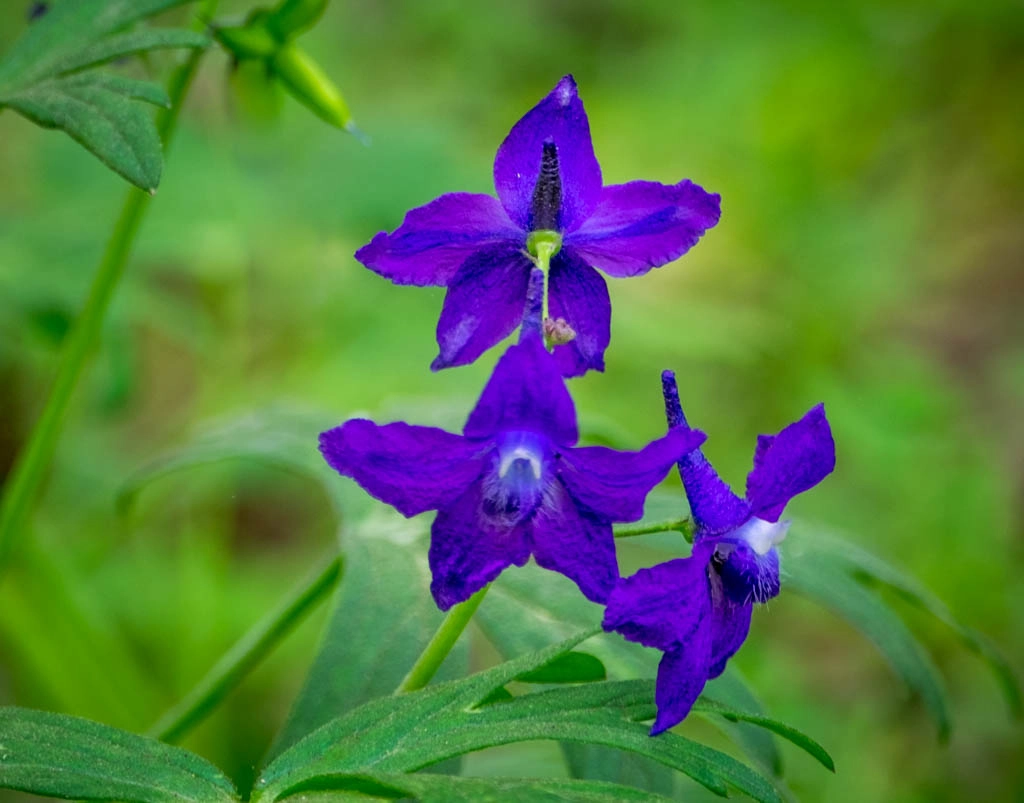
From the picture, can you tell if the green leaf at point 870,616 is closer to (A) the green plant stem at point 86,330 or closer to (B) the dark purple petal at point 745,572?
(B) the dark purple petal at point 745,572

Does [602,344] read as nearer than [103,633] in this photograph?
Yes

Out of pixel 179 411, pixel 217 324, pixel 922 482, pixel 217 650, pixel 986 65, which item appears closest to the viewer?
pixel 217 650

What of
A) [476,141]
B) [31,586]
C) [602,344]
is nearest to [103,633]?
[31,586]

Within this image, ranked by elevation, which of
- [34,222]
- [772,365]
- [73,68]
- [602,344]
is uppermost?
[772,365]

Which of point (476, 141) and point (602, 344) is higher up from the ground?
point (476, 141)

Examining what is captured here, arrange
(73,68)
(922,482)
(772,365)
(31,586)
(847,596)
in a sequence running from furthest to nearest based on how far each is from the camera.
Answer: (772,365) < (922,482) < (31,586) < (847,596) < (73,68)

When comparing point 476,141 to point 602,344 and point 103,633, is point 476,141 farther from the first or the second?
point 602,344

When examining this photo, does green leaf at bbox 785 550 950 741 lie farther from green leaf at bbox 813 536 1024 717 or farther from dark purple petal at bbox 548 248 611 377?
dark purple petal at bbox 548 248 611 377
